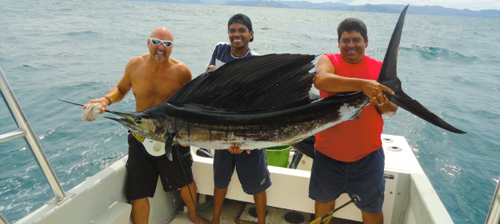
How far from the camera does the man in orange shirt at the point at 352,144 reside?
1.78 meters

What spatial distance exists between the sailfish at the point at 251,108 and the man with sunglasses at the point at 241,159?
509 mm

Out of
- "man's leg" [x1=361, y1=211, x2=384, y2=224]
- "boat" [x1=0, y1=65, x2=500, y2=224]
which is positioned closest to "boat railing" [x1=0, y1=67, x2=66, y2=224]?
"boat" [x1=0, y1=65, x2=500, y2=224]

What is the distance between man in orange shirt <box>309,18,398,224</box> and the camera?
1781mm

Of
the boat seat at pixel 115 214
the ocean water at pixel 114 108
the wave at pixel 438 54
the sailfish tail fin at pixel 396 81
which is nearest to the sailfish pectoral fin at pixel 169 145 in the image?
the boat seat at pixel 115 214

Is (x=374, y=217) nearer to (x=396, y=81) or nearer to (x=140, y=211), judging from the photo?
(x=396, y=81)

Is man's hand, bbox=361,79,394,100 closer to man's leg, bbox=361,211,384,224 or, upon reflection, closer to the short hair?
the short hair

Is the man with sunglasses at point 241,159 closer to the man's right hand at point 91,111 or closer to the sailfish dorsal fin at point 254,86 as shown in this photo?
the sailfish dorsal fin at point 254,86

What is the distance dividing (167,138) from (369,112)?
105 centimetres

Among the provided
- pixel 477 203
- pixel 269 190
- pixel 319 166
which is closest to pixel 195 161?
pixel 269 190

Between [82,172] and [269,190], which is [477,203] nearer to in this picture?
[269,190]

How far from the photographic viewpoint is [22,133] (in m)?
1.54

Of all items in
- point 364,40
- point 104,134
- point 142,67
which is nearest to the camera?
point 364,40

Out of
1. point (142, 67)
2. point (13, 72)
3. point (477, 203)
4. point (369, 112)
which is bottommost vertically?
point (477, 203)

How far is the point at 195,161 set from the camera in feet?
8.29
